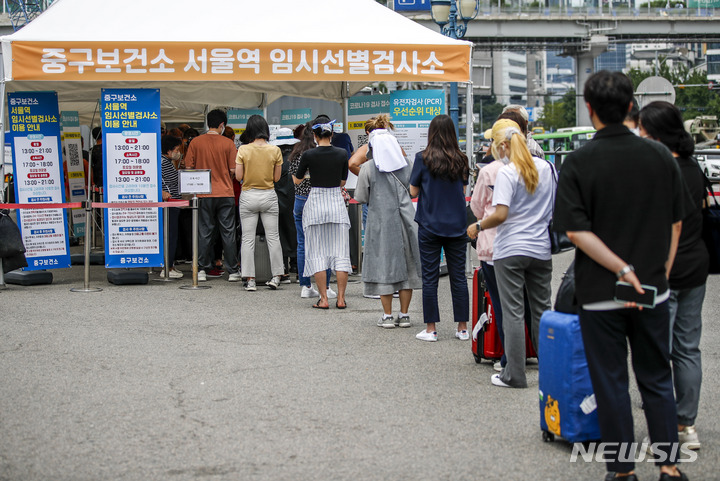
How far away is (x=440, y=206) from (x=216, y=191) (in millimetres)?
4995

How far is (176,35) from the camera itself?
11.2 meters

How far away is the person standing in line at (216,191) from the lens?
12125mm

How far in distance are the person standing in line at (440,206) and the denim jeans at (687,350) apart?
3018 millimetres

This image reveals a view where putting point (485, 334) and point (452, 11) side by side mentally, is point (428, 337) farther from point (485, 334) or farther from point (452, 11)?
point (452, 11)

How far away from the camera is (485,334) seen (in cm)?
706

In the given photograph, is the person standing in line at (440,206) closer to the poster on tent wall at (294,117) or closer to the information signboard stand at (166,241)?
the information signboard stand at (166,241)

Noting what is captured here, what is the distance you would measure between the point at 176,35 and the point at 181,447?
725 cm

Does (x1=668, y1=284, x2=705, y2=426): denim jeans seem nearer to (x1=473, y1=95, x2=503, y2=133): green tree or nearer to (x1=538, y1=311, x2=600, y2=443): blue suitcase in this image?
(x1=538, y1=311, x2=600, y2=443): blue suitcase

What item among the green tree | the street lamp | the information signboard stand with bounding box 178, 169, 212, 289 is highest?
the green tree

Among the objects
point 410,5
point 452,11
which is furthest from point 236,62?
point 410,5

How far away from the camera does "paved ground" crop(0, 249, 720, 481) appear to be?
466 cm

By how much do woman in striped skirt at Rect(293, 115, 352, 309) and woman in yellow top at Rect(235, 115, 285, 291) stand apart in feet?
4.38

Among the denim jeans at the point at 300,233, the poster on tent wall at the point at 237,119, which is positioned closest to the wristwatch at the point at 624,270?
the denim jeans at the point at 300,233

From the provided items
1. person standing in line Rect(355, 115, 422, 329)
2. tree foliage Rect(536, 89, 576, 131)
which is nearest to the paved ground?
person standing in line Rect(355, 115, 422, 329)
